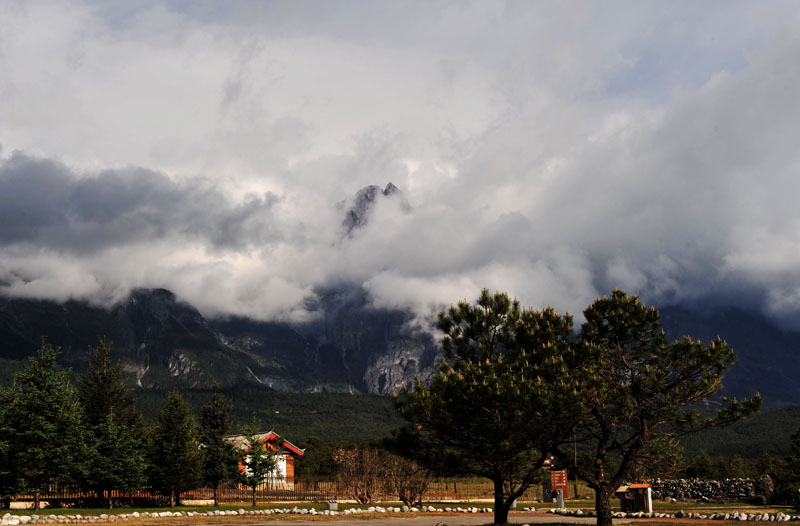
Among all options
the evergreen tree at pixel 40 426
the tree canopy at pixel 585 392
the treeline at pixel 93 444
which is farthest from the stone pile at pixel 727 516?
the evergreen tree at pixel 40 426

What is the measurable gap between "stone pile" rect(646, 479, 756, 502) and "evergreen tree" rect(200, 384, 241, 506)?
38.3 meters

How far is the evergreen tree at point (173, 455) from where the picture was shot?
5012cm

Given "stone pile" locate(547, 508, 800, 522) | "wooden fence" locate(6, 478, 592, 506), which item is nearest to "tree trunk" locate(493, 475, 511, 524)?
"stone pile" locate(547, 508, 800, 522)

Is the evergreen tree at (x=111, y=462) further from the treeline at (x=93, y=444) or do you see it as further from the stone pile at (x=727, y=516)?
the stone pile at (x=727, y=516)

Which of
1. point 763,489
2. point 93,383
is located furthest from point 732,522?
point 93,383

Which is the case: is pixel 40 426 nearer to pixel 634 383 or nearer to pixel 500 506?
pixel 500 506

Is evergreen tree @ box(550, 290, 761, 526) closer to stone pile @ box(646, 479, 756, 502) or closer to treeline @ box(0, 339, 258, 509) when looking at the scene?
treeline @ box(0, 339, 258, 509)

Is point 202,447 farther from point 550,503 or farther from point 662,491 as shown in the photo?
point 662,491

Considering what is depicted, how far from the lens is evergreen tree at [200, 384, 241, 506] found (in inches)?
2175

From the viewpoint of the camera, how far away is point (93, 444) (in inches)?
1903

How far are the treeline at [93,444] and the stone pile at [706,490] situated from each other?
36.1 metres

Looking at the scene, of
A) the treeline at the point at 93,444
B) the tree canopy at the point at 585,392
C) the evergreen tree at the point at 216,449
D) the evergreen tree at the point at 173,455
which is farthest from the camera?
the evergreen tree at the point at 216,449

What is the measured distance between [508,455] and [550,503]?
122 ft

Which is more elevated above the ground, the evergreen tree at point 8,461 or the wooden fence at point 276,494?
the evergreen tree at point 8,461
